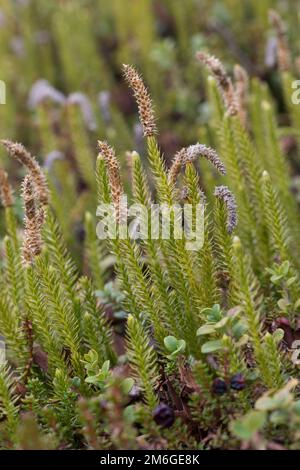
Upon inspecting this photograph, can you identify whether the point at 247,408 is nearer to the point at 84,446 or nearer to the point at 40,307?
the point at 84,446

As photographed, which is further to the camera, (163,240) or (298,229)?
(298,229)

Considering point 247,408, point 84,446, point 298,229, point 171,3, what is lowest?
point 84,446

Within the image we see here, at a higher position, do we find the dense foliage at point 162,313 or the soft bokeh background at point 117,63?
the soft bokeh background at point 117,63

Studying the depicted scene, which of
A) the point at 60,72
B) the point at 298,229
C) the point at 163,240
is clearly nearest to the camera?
the point at 163,240

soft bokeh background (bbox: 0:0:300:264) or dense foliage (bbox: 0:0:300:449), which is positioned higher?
soft bokeh background (bbox: 0:0:300:264)

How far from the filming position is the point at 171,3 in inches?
154

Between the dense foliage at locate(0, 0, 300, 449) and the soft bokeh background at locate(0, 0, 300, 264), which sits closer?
the dense foliage at locate(0, 0, 300, 449)

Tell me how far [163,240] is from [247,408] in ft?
1.52

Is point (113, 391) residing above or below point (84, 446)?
above

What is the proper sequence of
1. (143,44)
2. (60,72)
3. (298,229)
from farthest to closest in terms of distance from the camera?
(60,72) < (143,44) < (298,229)

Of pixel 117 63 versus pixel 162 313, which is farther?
pixel 117 63

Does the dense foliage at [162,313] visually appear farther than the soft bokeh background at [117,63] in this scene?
No

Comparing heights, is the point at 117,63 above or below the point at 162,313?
above
